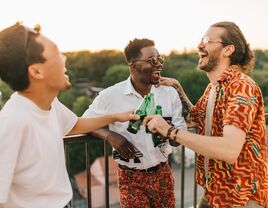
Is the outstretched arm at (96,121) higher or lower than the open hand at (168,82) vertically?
lower

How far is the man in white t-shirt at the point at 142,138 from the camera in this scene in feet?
9.17

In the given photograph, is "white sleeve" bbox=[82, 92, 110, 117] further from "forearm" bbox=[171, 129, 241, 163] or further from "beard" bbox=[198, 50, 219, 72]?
A: "forearm" bbox=[171, 129, 241, 163]

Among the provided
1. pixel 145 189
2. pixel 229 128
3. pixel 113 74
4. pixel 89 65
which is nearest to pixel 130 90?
pixel 145 189

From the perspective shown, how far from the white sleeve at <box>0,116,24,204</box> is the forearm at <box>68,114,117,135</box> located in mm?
821

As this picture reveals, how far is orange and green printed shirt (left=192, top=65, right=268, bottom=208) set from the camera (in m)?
2.13

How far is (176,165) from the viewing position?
4956cm

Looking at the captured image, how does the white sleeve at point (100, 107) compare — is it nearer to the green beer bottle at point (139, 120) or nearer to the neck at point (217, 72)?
the green beer bottle at point (139, 120)

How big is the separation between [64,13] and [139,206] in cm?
5310

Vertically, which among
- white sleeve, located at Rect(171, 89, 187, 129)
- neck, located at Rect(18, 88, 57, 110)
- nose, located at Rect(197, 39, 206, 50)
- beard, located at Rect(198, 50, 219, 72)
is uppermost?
nose, located at Rect(197, 39, 206, 50)

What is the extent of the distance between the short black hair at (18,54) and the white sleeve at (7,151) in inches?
9.3

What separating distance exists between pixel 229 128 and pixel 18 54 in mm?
1245

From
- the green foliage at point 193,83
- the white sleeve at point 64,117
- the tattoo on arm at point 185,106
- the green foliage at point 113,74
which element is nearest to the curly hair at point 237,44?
the tattoo on arm at point 185,106

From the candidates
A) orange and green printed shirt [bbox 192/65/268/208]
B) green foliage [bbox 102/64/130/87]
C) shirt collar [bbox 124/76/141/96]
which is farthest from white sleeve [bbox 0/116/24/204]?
green foliage [bbox 102/64/130/87]

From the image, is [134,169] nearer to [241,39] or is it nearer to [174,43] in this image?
[241,39]
